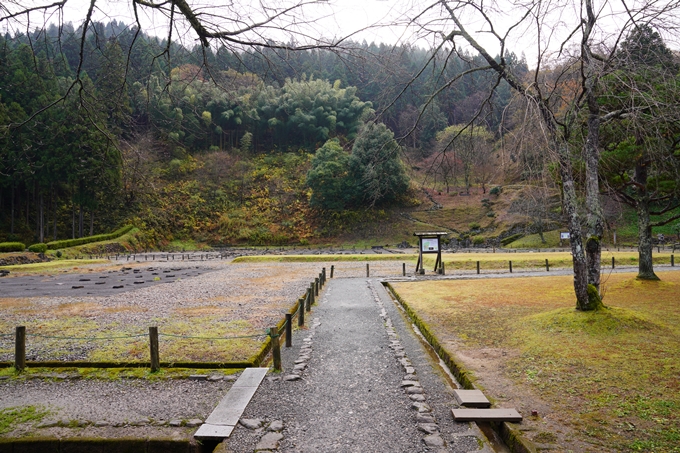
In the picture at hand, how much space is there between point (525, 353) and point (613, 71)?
448cm

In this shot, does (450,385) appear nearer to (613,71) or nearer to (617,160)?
(613,71)

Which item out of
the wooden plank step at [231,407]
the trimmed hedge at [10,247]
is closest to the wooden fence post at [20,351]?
the wooden plank step at [231,407]

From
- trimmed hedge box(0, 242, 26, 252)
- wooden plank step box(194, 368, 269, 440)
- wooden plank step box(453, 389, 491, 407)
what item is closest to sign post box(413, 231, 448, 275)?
wooden plank step box(194, 368, 269, 440)

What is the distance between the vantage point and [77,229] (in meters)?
41.1

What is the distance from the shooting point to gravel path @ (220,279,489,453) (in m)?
3.67

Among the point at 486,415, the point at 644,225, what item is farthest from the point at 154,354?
the point at 644,225

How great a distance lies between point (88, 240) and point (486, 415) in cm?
3931

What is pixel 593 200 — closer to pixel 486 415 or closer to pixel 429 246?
pixel 486 415

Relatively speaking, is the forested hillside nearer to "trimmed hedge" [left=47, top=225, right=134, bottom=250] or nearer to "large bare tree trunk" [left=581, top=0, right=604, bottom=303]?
"large bare tree trunk" [left=581, top=0, right=604, bottom=303]

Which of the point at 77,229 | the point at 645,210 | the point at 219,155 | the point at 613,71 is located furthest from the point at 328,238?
the point at 613,71

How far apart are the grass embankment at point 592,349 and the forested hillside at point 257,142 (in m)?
2.38

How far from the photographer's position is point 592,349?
5852 mm

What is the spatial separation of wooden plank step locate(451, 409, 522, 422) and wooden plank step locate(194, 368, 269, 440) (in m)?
2.20

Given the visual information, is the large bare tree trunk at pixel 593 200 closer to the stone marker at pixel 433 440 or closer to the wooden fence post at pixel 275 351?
the stone marker at pixel 433 440
